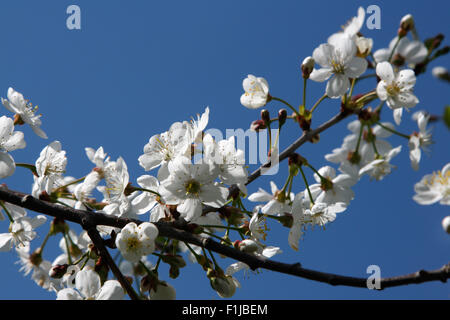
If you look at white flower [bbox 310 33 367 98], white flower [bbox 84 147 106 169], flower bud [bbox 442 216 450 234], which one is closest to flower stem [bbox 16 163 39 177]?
white flower [bbox 84 147 106 169]

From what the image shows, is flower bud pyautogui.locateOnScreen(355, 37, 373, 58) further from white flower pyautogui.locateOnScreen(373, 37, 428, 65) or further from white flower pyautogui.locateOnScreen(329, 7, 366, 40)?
white flower pyautogui.locateOnScreen(373, 37, 428, 65)

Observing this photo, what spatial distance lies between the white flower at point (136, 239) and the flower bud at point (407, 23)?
2.21 metres

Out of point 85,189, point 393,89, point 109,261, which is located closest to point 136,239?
point 109,261

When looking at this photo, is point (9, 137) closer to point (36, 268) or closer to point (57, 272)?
point (57, 272)

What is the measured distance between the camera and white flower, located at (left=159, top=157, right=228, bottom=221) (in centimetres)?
207

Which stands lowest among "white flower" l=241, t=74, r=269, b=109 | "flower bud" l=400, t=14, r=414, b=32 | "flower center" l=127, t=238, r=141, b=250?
"flower center" l=127, t=238, r=141, b=250

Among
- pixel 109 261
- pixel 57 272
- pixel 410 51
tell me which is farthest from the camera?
pixel 410 51

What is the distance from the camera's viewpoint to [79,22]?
306 cm

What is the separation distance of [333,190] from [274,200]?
447 millimetres

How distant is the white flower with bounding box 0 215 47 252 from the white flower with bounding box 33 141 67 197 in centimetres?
18

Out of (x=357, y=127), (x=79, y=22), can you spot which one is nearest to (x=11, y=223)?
(x=79, y=22)

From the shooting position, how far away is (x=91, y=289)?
2.03m
